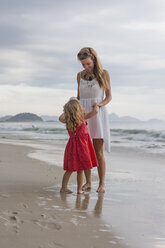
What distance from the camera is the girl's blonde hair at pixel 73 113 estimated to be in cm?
372

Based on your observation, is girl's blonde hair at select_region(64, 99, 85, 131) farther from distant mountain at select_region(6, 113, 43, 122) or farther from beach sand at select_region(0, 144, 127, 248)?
distant mountain at select_region(6, 113, 43, 122)

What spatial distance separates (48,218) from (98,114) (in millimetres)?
1756

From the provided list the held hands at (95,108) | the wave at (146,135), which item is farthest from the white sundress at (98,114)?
the wave at (146,135)

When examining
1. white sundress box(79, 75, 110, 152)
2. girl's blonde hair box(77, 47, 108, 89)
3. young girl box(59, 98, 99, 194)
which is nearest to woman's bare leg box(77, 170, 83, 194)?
young girl box(59, 98, 99, 194)

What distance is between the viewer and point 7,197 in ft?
10.6

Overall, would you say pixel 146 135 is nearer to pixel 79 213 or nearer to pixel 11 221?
pixel 79 213

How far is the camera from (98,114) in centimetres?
405

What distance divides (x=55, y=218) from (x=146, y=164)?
429cm

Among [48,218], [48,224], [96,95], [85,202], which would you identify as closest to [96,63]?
[96,95]

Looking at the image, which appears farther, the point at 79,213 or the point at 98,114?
the point at 98,114

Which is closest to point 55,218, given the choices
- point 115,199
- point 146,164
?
point 115,199

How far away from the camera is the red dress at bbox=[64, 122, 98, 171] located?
3758 millimetres

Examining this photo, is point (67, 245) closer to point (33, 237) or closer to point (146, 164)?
point (33, 237)

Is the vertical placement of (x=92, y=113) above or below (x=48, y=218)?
above
